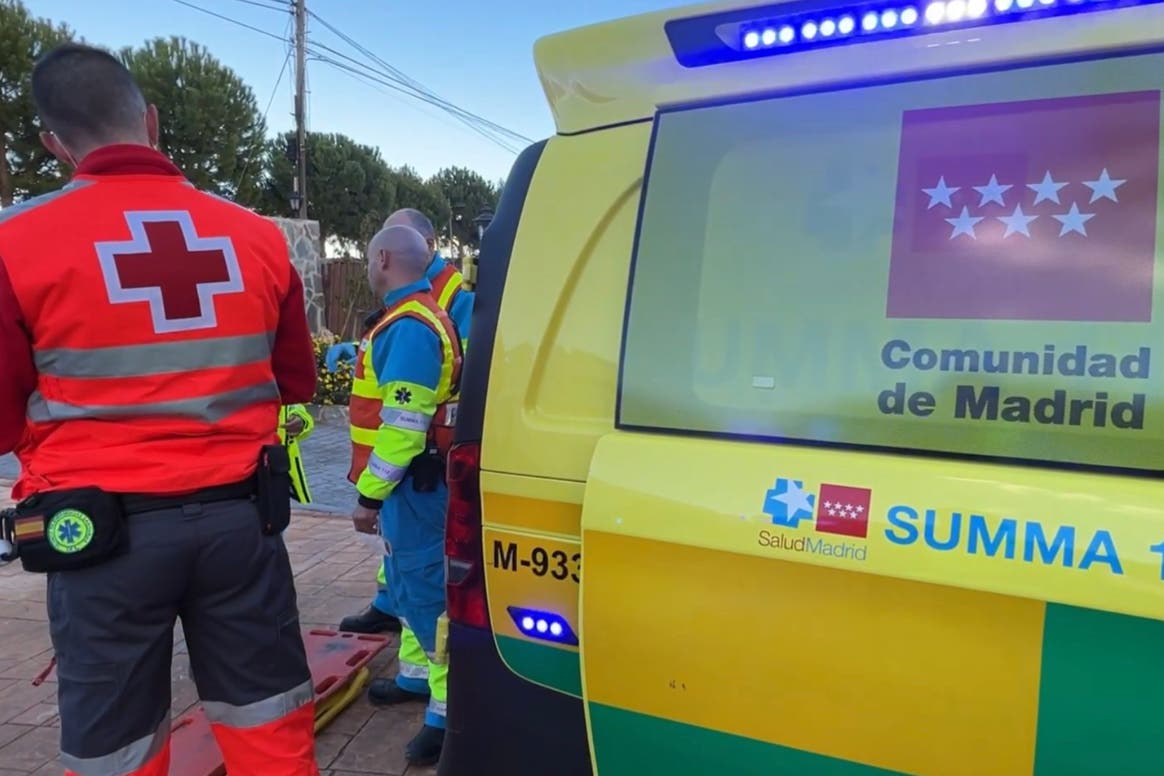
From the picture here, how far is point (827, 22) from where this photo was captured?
1.49 metres

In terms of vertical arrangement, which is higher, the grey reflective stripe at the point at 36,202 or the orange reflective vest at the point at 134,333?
the grey reflective stripe at the point at 36,202

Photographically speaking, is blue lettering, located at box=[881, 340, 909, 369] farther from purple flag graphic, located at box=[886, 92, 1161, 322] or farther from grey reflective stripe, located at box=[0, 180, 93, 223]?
grey reflective stripe, located at box=[0, 180, 93, 223]

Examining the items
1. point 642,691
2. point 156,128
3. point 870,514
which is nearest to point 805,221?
point 870,514

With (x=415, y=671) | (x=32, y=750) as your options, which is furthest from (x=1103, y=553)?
(x=32, y=750)

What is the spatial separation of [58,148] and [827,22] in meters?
2.01

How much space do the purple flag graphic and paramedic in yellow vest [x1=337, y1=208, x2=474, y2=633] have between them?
8.20 ft

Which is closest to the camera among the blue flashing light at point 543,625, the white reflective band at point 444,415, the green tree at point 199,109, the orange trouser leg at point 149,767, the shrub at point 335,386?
the blue flashing light at point 543,625

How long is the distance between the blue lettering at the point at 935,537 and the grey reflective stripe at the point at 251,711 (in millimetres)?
1748

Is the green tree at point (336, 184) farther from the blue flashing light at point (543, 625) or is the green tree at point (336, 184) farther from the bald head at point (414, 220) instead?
the blue flashing light at point (543, 625)

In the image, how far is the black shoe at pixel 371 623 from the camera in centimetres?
415

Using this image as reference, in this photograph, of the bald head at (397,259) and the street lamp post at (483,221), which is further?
the bald head at (397,259)

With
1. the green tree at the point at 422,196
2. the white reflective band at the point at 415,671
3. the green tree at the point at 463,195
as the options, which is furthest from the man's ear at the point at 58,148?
the green tree at the point at 463,195

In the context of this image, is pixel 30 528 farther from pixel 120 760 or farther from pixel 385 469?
pixel 385 469

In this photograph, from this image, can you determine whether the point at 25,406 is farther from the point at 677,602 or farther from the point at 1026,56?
the point at 1026,56
